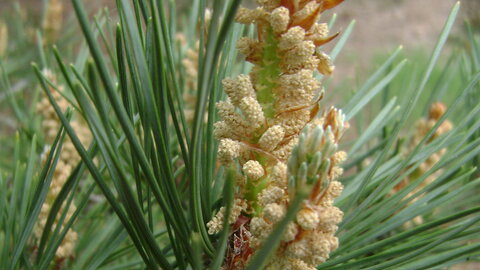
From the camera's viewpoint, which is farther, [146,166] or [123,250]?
[123,250]

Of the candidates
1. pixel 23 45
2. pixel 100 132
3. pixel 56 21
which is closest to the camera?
pixel 100 132

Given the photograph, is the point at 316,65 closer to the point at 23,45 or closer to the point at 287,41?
the point at 287,41

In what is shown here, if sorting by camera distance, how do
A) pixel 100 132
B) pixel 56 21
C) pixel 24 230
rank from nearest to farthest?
1. pixel 100 132
2. pixel 24 230
3. pixel 56 21

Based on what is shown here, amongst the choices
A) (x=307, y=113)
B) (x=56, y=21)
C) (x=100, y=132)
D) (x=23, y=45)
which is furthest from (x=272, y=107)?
(x=23, y=45)

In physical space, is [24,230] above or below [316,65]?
below

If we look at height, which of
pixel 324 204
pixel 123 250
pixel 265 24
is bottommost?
pixel 123 250

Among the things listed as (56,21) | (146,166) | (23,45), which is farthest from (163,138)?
(23,45)

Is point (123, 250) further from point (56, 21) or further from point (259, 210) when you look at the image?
point (56, 21)

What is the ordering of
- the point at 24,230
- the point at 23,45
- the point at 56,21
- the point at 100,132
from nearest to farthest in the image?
the point at 100,132 < the point at 24,230 < the point at 56,21 < the point at 23,45

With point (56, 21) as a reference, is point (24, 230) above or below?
below
